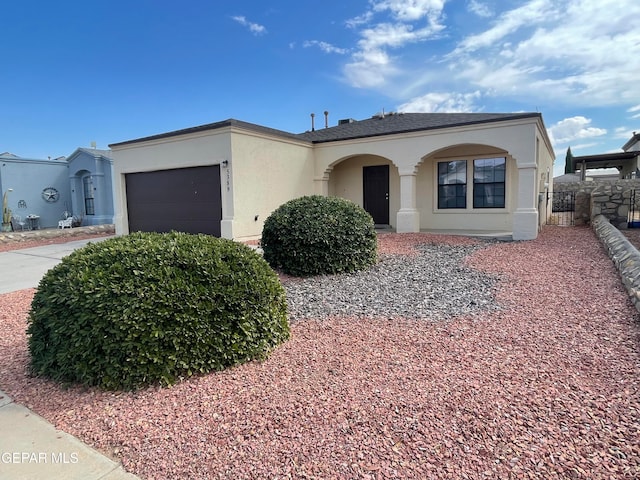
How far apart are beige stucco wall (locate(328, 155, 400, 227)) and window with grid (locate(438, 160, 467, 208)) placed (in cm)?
156

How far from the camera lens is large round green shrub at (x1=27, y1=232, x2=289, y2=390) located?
2.87 meters

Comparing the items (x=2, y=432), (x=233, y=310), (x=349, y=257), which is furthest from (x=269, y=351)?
(x=349, y=257)

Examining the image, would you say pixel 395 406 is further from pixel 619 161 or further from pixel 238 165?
pixel 619 161

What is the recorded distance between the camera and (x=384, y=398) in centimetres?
265

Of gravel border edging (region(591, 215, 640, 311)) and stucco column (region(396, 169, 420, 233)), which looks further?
stucco column (region(396, 169, 420, 233))

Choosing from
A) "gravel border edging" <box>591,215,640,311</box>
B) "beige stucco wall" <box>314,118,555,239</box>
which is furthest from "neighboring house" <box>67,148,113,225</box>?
"gravel border edging" <box>591,215,640,311</box>

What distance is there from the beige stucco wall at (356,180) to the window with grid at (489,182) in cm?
275

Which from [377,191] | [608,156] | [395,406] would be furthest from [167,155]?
[608,156]

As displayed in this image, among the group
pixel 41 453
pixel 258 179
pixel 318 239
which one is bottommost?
pixel 41 453

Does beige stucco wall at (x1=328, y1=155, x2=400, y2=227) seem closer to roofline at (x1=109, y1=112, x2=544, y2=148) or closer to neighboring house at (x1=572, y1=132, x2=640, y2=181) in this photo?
roofline at (x1=109, y1=112, x2=544, y2=148)

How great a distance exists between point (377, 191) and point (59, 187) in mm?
18153

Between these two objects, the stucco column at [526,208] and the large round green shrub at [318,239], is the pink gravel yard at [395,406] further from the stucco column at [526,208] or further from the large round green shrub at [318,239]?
the stucco column at [526,208]

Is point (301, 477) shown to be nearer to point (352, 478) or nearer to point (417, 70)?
point (352, 478)

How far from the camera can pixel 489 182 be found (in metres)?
12.9
